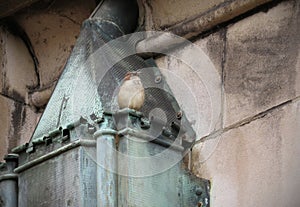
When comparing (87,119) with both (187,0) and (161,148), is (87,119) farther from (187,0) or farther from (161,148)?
(187,0)

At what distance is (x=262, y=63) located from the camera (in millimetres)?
3537

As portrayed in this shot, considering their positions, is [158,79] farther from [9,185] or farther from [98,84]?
[9,185]

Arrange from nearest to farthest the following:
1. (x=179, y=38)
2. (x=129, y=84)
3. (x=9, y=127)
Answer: (x=129, y=84) → (x=179, y=38) → (x=9, y=127)

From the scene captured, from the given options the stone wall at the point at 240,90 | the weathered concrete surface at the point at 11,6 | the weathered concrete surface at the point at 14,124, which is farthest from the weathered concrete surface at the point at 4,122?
the stone wall at the point at 240,90

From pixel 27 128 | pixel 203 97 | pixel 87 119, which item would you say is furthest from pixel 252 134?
pixel 27 128

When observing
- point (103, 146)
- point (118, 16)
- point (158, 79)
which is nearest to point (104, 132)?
point (103, 146)

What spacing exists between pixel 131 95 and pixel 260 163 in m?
0.44

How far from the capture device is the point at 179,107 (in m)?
3.64

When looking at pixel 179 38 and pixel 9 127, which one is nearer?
pixel 179 38

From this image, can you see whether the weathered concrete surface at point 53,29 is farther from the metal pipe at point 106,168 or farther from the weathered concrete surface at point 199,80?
the metal pipe at point 106,168

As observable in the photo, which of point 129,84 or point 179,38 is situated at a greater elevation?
point 179,38

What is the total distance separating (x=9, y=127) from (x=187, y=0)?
2.38 ft

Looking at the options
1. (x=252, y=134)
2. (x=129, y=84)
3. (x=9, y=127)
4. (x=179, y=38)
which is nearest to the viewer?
(x=129, y=84)

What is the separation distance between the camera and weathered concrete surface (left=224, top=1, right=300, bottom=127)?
347 centimetres
